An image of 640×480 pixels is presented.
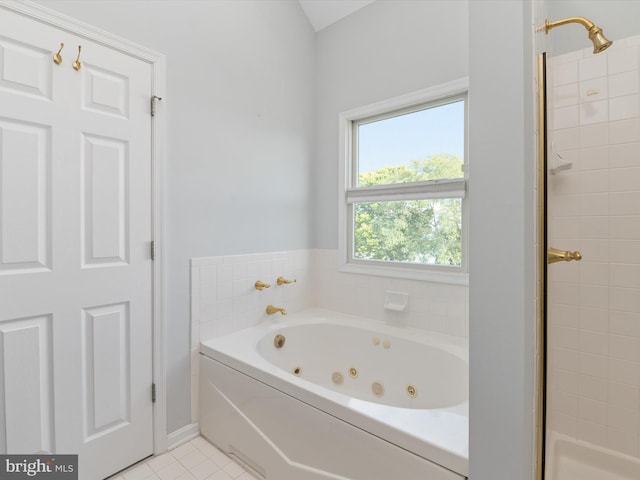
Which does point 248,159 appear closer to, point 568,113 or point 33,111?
point 33,111

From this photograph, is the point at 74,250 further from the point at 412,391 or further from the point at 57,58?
the point at 412,391

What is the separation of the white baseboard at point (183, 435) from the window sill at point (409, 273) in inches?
55.7

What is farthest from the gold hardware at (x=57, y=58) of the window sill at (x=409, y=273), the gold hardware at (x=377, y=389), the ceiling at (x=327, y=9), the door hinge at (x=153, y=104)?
the gold hardware at (x=377, y=389)

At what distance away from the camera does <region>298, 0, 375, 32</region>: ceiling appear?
2.38m

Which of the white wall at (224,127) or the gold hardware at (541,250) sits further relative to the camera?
the white wall at (224,127)

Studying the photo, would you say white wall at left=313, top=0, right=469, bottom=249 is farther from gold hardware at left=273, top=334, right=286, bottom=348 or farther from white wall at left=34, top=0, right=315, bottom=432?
gold hardware at left=273, top=334, right=286, bottom=348

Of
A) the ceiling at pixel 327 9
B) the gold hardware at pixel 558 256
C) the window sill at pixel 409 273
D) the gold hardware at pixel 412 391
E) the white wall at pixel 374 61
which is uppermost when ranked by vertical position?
the ceiling at pixel 327 9

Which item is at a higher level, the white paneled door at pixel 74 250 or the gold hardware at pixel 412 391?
the white paneled door at pixel 74 250

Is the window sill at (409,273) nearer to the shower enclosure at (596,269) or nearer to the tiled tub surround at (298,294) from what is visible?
the tiled tub surround at (298,294)

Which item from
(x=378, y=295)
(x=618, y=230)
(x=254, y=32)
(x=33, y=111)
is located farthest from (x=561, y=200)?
(x=33, y=111)

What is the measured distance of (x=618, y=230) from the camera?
154 centimetres

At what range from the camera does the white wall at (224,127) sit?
69.8 inches

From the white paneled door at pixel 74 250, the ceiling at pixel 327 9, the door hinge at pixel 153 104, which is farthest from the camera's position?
the ceiling at pixel 327 9

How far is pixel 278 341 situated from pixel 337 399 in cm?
94
